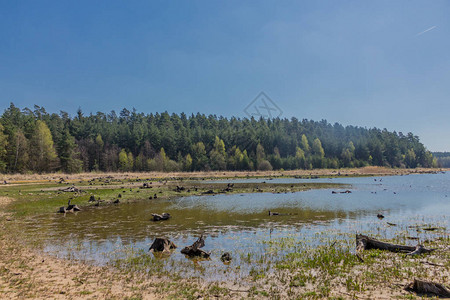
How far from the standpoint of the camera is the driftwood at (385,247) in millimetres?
13828

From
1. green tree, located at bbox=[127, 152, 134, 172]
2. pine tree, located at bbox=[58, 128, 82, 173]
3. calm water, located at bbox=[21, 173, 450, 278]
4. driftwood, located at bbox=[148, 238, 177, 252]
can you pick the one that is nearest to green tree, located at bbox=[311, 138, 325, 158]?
green tree, located at bbox=[127, 152, 134, 172]

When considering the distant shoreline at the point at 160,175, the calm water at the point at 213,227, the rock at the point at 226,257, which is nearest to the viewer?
the rock at the point at 226,257

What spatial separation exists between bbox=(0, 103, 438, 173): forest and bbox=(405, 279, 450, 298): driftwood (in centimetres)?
11106

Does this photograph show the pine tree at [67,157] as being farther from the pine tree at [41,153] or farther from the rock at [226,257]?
the rock at [226,257]

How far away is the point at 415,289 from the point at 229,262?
725 cm

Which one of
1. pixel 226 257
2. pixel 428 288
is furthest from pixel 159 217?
pixel 428 288

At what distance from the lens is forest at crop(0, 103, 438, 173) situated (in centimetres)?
10219

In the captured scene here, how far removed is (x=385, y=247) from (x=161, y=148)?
459ft

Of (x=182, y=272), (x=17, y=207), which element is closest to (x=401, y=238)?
(x=182, y=272)

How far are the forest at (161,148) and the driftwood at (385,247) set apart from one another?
353 feet

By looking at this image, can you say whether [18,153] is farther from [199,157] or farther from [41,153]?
[199,157]

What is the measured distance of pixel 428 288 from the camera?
9.19 m

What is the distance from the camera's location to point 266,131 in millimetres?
181625

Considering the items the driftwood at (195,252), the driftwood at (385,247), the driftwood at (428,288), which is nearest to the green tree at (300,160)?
the driftwood at (385,247)
